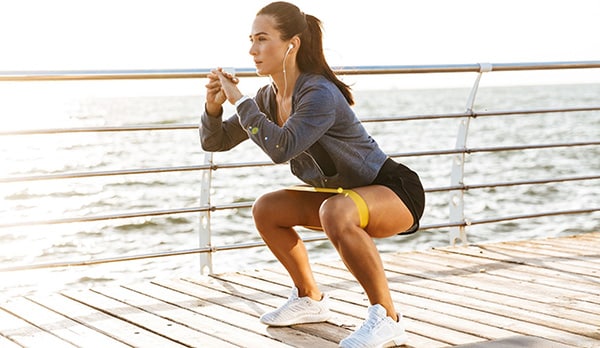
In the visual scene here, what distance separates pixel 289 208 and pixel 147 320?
26.7 inches

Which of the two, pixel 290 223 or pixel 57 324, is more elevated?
pixel 290 223

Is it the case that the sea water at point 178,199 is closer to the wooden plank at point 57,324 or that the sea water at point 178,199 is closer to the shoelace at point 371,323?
the wooden plank at point 57,324

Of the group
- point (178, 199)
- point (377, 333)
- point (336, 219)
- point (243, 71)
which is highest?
point (243, 71)

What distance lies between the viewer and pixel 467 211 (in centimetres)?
1777

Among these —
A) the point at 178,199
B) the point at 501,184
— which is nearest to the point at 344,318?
the point at 501,184

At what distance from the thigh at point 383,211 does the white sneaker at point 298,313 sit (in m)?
0.40

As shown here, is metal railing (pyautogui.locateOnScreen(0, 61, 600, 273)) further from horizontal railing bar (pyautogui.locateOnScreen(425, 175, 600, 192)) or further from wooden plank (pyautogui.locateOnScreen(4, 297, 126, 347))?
wooden plank (pyautogui.locateOnScreen(4, 297, 126, 347))

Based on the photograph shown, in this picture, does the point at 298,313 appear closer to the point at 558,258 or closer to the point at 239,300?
the point at 239,300

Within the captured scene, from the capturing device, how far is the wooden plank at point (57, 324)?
316cm

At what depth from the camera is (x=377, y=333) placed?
2.95 metres

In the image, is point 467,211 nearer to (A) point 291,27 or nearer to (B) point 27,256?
(B) point 27,256

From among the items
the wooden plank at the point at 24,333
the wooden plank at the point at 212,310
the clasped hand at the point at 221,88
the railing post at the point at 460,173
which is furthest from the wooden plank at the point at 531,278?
the wooden plank at the point at 24,333

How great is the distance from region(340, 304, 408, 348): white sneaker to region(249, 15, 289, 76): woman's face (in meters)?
0.83

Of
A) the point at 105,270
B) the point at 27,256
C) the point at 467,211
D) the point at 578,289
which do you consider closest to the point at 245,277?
the point at 578,289
